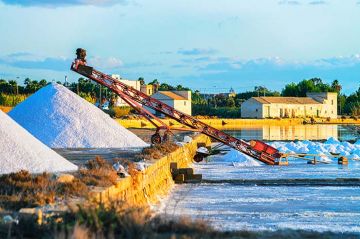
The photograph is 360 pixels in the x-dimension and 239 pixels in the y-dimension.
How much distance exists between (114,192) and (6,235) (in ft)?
10.6

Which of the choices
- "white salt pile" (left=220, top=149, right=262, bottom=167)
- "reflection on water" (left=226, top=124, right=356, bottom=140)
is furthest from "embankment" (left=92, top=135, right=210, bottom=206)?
"reflection on water" (left=226, top=124, right=356, bottom=140)

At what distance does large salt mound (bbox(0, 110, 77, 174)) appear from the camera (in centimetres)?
1042

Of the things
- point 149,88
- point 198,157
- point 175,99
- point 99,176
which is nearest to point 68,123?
point 198,157

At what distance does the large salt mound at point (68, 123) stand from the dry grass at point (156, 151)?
88 centimetres

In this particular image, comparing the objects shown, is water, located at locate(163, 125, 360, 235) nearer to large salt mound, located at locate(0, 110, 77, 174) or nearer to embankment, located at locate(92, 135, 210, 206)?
embankment, located at locate(92, 135, 210, 206)

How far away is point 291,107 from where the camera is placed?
7875 cm

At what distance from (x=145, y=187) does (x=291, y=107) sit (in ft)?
223

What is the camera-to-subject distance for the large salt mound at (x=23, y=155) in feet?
34.2

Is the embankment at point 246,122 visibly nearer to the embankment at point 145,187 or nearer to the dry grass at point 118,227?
the embankment at point 145,187

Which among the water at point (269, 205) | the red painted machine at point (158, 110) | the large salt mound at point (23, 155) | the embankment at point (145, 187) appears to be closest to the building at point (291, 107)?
the red painted machine at point (158, 110)

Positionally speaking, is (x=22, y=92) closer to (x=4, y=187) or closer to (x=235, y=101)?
(x=235, y=101)

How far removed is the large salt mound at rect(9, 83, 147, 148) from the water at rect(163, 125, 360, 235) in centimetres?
252

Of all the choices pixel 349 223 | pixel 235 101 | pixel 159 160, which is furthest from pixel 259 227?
pixel 235 101

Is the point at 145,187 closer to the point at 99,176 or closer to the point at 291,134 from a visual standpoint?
the point at 99,176
